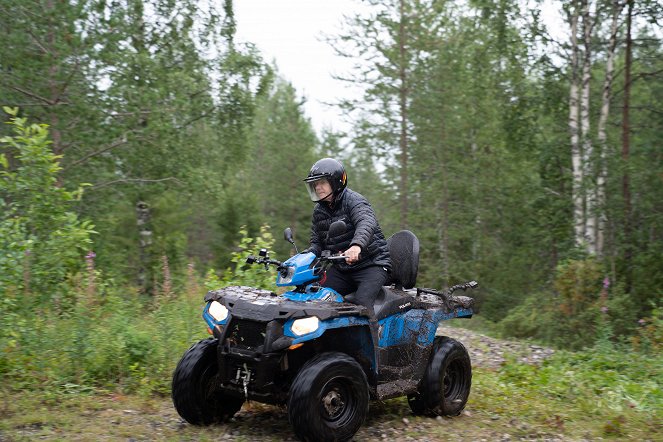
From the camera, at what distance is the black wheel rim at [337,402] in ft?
18.2

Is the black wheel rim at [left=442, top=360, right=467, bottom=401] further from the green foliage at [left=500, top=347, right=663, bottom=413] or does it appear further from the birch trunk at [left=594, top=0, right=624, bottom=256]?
the birch trunk at [left=594, top=0, right=624, bottom=256]

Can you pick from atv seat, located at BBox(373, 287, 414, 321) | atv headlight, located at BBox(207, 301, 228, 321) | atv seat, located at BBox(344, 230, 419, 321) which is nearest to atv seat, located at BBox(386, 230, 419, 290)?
atv seat, located at BBox(344, 230, 419, 321)

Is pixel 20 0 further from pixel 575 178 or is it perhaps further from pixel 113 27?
pixel 575 178

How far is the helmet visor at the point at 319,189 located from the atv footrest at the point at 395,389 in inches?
73.9

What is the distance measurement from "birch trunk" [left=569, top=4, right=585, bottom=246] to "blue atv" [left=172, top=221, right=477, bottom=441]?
11.5 metres

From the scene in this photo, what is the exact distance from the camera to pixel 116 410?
6.52 m

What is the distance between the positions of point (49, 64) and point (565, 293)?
40.8 feet

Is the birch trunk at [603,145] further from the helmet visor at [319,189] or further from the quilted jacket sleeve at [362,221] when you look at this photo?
the helmet visor at [319,189]

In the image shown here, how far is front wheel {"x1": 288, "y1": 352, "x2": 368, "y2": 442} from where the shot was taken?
210 inches

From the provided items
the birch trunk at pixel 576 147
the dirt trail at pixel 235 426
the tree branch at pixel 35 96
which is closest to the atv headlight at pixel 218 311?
the dirt trail at pixel 235 426

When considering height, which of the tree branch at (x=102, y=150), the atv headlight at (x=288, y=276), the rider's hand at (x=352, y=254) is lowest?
the atv headlight at (x=288, y=276)

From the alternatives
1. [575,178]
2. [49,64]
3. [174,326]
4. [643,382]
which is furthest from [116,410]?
[575,178]

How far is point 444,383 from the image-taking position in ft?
23.2

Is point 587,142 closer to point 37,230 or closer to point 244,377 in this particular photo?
point 37,230
